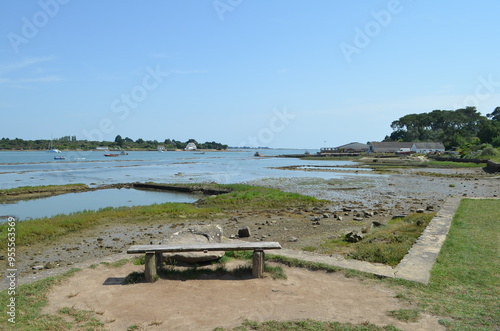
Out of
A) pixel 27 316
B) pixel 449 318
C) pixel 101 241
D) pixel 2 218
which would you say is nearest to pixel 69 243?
pixel 101 241

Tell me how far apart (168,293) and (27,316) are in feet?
6.28

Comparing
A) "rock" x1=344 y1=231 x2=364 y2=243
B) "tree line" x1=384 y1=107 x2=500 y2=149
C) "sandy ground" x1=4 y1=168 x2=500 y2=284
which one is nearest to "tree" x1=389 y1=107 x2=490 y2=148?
"tree line" x1=384 y1=107 x2=500 y2=149

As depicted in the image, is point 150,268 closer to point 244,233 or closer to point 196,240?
point 196,240

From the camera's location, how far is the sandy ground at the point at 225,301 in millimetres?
4684

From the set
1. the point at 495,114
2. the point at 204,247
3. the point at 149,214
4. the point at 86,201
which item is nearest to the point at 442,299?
the point at 204,247

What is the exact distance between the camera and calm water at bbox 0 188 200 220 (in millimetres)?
21812

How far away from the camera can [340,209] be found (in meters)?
19.1

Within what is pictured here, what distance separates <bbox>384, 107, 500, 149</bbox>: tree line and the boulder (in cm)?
9086

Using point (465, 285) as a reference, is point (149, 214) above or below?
below

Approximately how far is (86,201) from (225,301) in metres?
23.9

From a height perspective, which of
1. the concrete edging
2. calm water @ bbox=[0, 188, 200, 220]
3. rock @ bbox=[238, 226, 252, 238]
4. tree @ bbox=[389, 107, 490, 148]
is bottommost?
calm water @ bbox=[0, 188, 200, 220]

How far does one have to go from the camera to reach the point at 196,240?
25.7 feet

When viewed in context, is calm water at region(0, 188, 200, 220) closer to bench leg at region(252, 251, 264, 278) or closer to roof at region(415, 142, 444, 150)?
bench leg at region(252, 251, 264, 278)

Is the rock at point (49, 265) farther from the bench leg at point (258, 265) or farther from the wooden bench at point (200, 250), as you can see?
the bench leg at point (258, 265)
